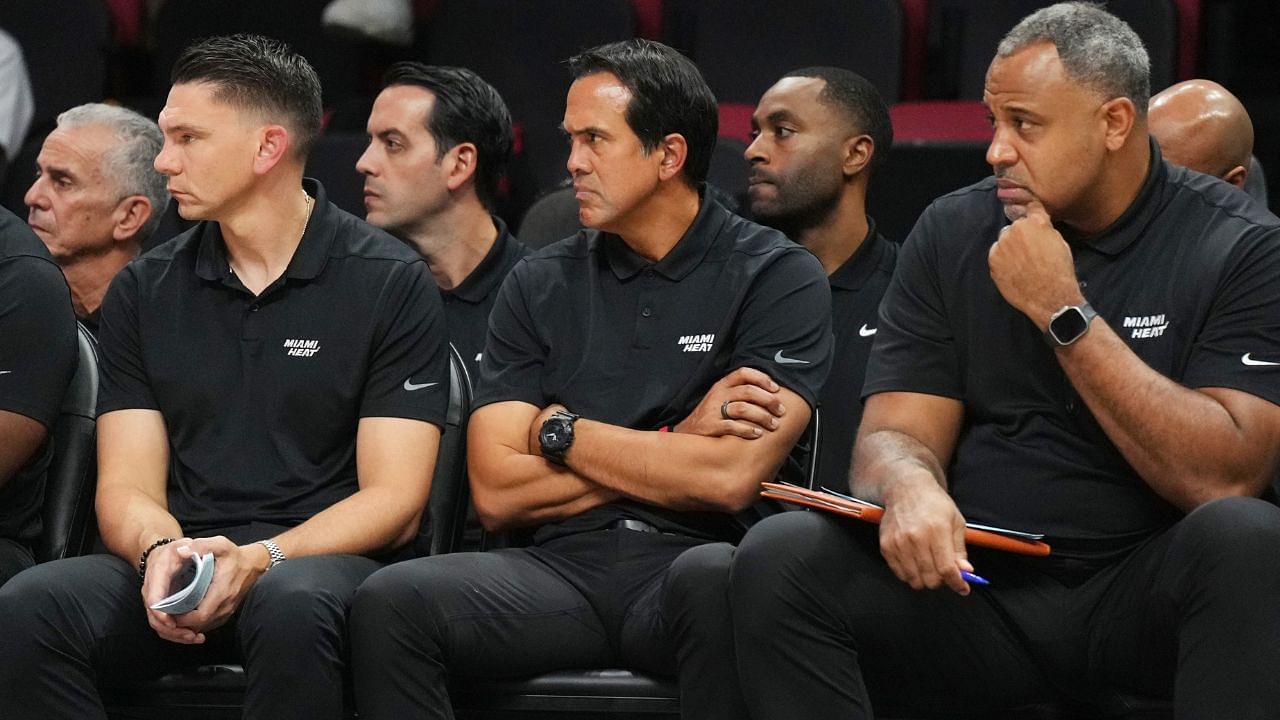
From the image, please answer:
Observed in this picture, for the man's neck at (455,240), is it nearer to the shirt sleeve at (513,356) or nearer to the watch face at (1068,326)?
the shirt sleeve at (513,356)

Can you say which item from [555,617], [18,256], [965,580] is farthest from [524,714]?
[18,256]

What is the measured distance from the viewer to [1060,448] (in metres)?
2.60

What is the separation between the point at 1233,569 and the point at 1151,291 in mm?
580

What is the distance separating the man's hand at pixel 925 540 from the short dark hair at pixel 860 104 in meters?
2.19

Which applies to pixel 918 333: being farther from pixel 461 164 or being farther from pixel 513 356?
pixel 461 164

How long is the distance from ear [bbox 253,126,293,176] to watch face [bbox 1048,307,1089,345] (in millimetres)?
1546

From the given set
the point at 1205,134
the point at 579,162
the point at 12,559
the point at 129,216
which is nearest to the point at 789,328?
the point at 579,162

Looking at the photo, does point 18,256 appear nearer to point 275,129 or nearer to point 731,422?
point 275,129

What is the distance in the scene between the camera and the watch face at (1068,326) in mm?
2430

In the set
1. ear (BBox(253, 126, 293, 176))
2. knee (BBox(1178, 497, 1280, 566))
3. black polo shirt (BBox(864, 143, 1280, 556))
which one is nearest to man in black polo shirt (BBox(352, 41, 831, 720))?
black polo shirt (BBox(864, 143, 1280, 556))

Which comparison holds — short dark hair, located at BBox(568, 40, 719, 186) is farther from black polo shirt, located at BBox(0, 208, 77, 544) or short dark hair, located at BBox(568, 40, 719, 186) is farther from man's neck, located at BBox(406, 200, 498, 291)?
black polo shirt, located at BBox(0, 208, 77, 544)

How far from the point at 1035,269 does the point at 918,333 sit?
30 centimetres

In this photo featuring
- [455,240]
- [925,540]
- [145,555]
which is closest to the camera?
[925,540]

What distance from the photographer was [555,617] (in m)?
2.70
